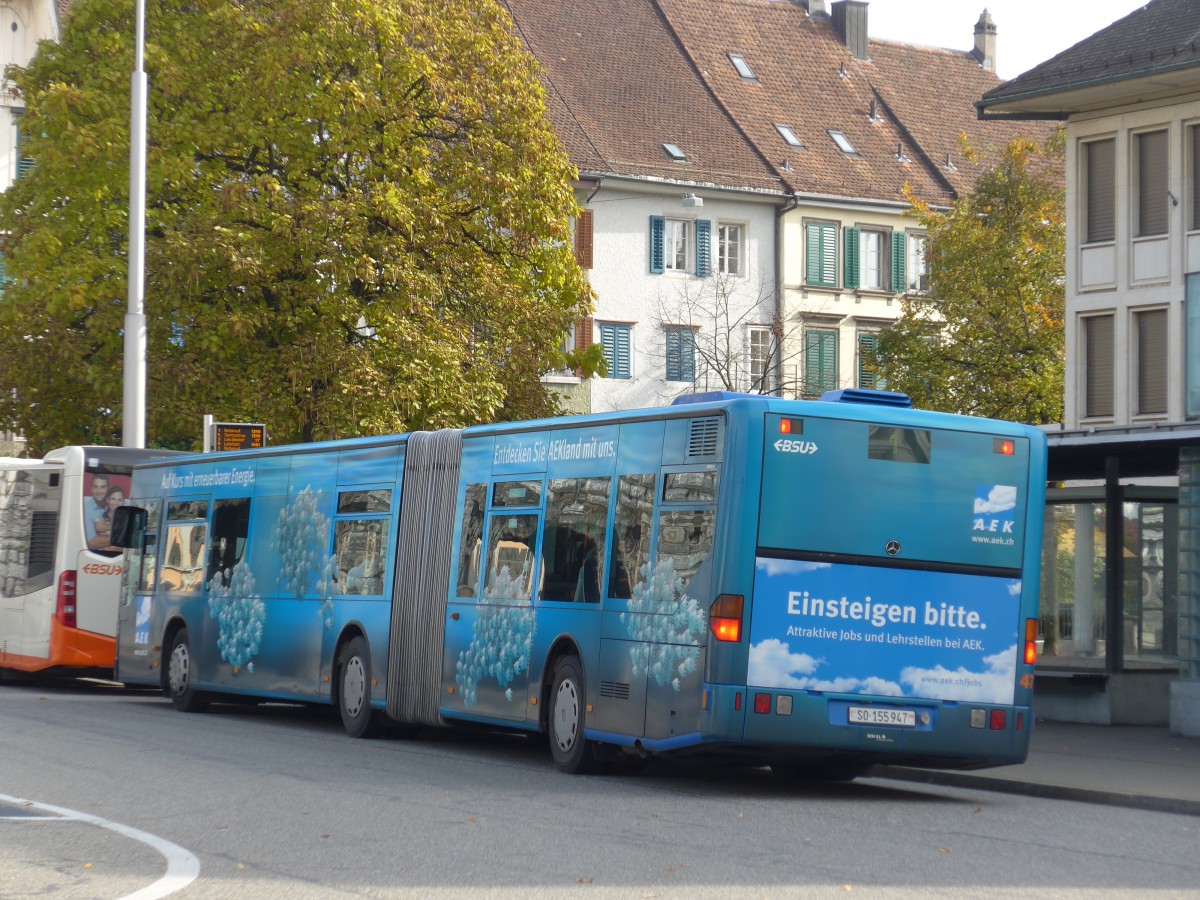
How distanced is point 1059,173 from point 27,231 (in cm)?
2348

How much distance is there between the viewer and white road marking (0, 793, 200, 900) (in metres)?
9.18

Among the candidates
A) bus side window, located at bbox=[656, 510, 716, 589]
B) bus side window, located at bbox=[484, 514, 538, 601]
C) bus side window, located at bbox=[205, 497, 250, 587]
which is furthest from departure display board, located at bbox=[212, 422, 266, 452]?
bus side window, located at bbox=[656, 510, 716, 589]

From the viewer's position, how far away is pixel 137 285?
94.2ft

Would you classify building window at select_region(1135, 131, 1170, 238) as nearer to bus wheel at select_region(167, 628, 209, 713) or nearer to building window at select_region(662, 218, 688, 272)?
bus wheel at select_region(167, 628, 209, 713)

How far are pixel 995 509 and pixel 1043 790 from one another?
2.31 m

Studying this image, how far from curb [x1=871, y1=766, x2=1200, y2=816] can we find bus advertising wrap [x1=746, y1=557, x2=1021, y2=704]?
Answer: 1.15 meters

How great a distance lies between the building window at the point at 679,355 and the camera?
179ft

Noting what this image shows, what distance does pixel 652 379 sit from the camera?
54969 millimetres

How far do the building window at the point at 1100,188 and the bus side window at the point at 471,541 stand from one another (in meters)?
17.0

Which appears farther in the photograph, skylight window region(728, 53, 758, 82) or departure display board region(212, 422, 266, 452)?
skylight window region(728, 53, 758, 82)

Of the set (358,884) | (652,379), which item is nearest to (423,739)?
(358,884)

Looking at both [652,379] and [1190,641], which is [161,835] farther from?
[652,379]

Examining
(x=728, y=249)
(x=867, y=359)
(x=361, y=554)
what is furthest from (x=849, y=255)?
(x=361, y=554)

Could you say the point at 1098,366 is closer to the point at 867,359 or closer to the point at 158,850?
the point at 867,359
